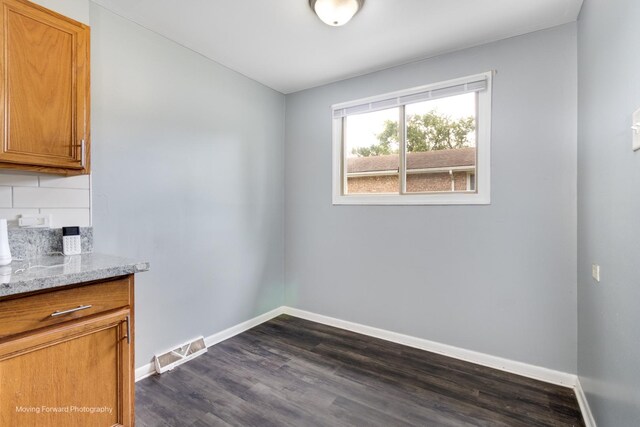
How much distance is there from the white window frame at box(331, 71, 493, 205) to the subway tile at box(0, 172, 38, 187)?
2332 mm

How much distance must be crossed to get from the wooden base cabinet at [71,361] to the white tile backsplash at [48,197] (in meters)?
0.74

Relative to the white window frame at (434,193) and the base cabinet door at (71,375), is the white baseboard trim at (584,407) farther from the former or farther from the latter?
the base cabinet door at (71,375)

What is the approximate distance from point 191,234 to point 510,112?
2754 mm

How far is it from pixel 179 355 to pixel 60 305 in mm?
1384

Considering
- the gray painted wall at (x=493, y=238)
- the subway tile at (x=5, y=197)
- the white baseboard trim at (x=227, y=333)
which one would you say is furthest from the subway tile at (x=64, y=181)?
the gray painted wall at (x=493, y=238)

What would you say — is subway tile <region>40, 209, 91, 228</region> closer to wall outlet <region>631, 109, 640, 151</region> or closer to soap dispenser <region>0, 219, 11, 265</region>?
Result: soap dispenser <region>0, 219, 11, 265</region>

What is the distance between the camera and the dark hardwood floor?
1813mm

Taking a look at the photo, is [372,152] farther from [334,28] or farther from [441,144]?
[334,28]

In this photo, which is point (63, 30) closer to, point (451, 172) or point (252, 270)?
point (252, 270)

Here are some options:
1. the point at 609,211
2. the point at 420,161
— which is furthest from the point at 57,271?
the point at 420,161

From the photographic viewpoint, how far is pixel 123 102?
2.12m

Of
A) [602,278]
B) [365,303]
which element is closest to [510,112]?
[602,278]

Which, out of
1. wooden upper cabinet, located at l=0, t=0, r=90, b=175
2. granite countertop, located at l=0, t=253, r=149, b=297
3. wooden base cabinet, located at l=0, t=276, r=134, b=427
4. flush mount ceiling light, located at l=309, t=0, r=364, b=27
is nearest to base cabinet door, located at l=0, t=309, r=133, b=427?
wooden base cabinet, located at l=0, t=276, r=134, b=427

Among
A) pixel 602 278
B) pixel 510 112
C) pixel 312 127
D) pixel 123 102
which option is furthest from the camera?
pixel 312 127
